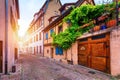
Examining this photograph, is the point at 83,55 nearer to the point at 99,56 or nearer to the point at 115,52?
the point at 99,56

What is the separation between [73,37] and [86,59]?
10.3 feet

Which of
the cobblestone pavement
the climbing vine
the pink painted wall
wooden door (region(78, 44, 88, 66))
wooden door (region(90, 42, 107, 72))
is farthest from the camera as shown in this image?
the climbing vine

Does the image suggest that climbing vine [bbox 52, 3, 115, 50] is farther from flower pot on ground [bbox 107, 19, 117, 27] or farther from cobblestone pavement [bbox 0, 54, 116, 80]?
flower pot on ground [bbox 107, 19, 117, 27]

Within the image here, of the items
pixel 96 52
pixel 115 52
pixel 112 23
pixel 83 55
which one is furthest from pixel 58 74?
pixel 112 23

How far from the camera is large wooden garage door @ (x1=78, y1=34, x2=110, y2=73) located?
9632 millimetres

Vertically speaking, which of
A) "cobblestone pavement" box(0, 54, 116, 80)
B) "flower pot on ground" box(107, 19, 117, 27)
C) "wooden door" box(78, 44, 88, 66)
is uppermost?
"flower pot on ground" box(107, 19, 117, 27)

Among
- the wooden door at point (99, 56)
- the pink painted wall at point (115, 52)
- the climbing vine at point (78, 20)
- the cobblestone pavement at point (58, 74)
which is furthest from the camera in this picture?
the climbing vine at point (78, 20)

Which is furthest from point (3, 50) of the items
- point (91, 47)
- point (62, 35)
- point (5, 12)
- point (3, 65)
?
point (62, 35)

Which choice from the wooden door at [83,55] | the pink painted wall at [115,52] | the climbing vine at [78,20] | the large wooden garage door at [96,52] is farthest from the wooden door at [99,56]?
the climbing vine at [78,20]

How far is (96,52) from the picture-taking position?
10922 mm

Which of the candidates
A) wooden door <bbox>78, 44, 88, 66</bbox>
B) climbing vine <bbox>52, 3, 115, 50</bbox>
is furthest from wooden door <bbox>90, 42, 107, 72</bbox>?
climbing vine <bbox>52, 3, 115, 50</bbox>

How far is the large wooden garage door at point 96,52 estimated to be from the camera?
31.6 ft

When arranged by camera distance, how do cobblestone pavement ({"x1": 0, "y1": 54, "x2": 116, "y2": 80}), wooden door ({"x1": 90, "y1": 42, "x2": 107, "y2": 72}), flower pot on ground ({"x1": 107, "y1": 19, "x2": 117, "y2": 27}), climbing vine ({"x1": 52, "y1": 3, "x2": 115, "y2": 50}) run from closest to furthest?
cobblestone pavement ({"x1": 0, "y1": 54, "x2": 116, "y2": 80}), flower pot on ground ({"x1": 107, "y1": 19, "x2": 117, "y2": 27}), wooden door ({"x1": 90, "y1": 42, "x2": 107, "y2": 72}), climbing vine ({"x1": 52, "y1": 3, "x2": 115, "y2": 50})

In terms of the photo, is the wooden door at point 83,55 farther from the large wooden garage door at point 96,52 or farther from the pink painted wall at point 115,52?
the pink painted wall at point 115,52
